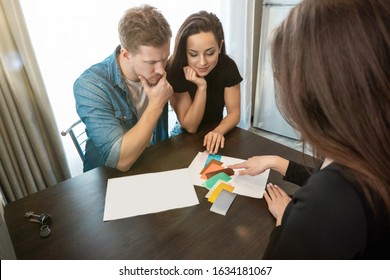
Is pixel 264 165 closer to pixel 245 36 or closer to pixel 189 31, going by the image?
pixel 189 31

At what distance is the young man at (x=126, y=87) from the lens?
42.1 inches

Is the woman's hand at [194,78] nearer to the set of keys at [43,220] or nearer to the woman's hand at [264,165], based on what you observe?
the woman's hand at [264,165]

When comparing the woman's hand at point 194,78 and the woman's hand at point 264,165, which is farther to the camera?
the woman's hand at point 194,78

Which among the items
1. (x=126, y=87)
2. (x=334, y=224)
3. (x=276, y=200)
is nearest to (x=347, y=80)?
(x=334, y=224)

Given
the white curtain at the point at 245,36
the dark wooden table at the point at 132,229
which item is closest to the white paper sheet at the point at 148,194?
the dark wooden table at the point at 132,229

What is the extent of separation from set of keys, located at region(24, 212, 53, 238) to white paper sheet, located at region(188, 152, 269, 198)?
482 millimetres

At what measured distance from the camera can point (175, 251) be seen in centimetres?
70

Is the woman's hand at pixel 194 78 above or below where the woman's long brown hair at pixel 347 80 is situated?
below

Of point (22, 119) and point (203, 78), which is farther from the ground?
point (203, 78)

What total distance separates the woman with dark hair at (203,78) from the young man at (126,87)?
219mm

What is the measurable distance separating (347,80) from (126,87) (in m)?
1.06

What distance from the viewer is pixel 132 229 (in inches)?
30.3
